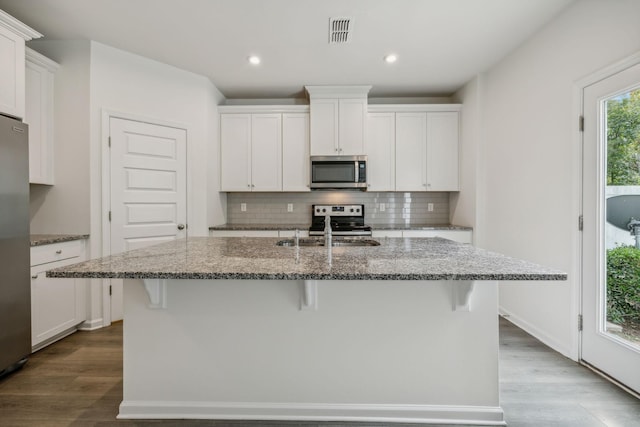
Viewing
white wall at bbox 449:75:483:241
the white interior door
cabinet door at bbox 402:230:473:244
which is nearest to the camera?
the white interior door

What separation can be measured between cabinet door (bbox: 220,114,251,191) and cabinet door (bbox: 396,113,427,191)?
75.2 inches

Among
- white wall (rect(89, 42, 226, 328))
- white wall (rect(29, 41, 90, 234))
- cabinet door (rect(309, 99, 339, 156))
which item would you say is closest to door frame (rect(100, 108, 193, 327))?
white wall (rect(89, 42, 226, 328))

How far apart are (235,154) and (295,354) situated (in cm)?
304

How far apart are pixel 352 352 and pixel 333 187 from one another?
2.60m

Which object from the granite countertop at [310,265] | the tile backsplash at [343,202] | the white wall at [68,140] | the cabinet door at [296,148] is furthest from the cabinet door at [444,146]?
the white wall at [68,140]

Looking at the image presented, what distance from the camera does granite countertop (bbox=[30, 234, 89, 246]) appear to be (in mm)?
2488

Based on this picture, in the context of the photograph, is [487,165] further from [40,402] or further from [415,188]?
[40,402]

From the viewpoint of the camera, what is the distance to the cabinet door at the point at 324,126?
4.09 m

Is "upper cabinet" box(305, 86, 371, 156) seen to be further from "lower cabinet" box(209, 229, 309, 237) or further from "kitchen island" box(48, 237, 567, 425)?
"kitchen island" box(48, 237, 567, 425)

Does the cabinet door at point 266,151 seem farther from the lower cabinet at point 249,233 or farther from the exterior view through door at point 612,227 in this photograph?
the exterior view through door at point 612,227

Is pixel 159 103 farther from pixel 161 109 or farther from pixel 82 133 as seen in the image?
pixel 82 133

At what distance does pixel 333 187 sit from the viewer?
4.09 metres

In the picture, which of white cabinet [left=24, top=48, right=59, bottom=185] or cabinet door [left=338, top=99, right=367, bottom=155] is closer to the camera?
white cabinet [left=24, top=48, right=59, bottom=185]

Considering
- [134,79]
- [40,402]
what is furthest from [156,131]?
[40,402]
